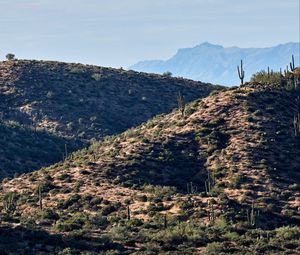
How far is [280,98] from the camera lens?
209ft

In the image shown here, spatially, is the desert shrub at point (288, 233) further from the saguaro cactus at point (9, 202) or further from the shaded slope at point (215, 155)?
the saguaro cactus at point (9, 202)

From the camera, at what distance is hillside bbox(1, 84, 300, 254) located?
117 ft

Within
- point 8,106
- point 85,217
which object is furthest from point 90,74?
point 85,217

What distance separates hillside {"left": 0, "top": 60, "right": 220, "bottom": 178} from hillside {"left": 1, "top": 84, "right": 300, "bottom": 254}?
21.3 meters

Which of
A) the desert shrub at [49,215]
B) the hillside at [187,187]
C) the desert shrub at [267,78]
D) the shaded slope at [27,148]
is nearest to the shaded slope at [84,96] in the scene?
the shaded slope at [27,148]

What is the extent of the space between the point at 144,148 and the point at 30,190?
11109 millimetres

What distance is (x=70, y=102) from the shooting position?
100375 mm

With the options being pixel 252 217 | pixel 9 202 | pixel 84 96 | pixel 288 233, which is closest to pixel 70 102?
pixel 84 96

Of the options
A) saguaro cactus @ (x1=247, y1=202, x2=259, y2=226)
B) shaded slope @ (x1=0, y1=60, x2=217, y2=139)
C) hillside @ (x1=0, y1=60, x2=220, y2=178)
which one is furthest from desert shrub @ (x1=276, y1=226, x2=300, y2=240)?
shaded slope @ (x1=0, y1=60, x2=217, y2=139)

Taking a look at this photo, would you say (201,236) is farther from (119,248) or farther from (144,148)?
(144,148)

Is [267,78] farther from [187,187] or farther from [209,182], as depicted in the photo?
[209,182]

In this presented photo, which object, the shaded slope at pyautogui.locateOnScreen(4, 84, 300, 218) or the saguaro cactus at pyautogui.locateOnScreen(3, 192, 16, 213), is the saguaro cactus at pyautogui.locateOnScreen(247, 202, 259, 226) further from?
the saguaro cactus at pyautogui.locateOnScreen(3, 192, 16, 213)

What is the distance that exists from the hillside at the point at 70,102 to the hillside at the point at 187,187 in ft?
69.7

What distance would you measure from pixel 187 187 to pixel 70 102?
2132 inches
